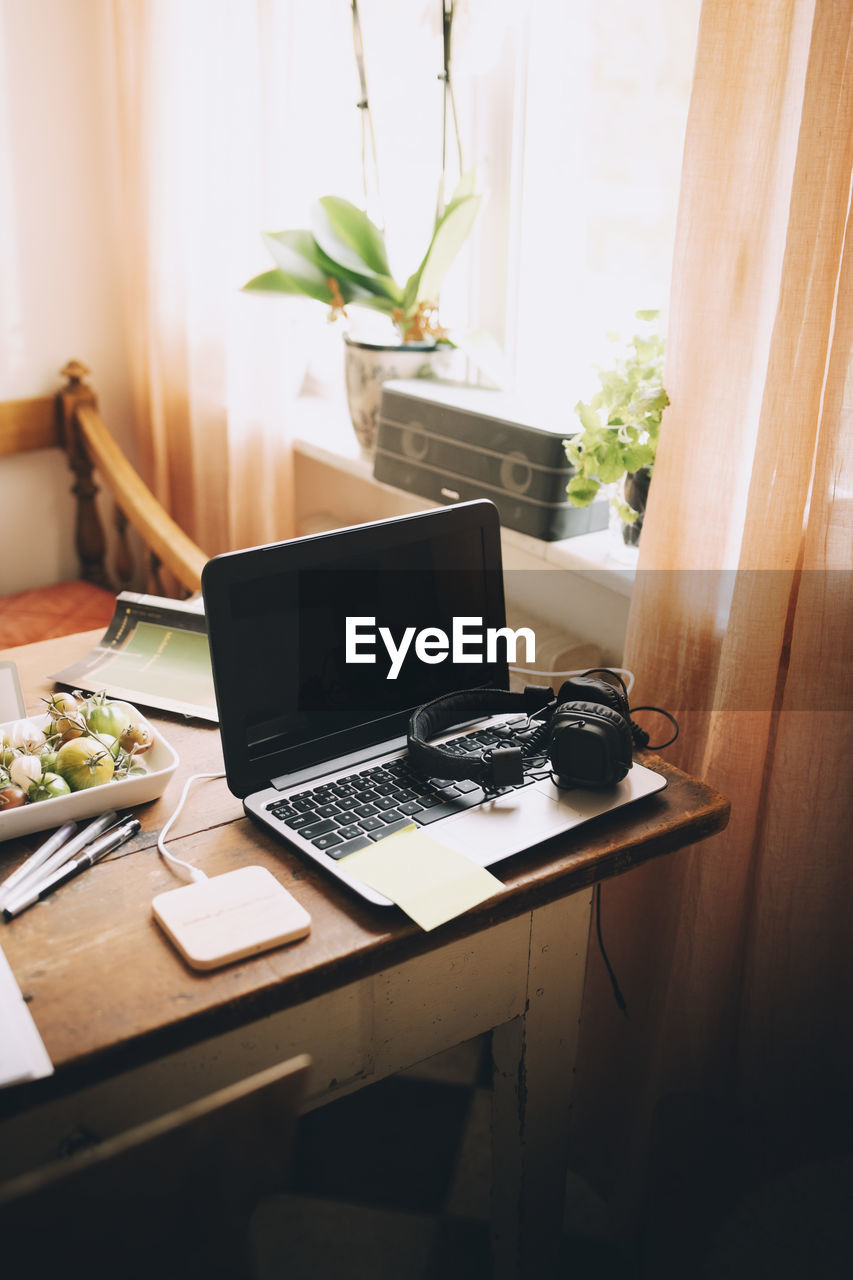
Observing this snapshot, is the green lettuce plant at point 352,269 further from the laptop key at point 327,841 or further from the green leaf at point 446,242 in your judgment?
the laptop key at point 327,841

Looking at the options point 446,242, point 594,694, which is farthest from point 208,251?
point 594,694

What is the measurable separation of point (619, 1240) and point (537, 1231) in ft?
1.15

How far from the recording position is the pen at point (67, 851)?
0.82m

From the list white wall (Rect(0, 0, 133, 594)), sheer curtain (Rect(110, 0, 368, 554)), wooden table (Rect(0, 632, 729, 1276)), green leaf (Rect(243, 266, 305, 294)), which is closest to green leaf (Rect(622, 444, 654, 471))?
wooden table (Rect(0, 632, 729, 1276))

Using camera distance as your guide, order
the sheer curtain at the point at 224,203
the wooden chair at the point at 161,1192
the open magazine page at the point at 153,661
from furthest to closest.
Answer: the sheer curtain at the point at 224,203 < the open magazine page at the point at 153,661 < the wooden chair at the point at 161,1192

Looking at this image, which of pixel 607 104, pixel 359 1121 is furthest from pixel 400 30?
pixel 359 1121

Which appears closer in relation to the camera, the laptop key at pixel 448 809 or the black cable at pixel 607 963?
the laptop key at pixel 448 809

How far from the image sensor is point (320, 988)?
0.74 m

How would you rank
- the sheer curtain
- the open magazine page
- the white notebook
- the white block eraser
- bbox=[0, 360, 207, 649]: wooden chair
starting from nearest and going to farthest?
the white notebook
the white block eraser
the open magazine page
the sheer curtain
bbox=[0, 360, 207, 649]: wooden chair

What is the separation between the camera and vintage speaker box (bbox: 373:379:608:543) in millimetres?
1354

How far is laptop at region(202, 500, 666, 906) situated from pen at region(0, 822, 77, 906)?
0.14 metres

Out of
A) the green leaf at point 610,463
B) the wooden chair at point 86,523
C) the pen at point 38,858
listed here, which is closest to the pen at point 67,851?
the pen at point 38,858

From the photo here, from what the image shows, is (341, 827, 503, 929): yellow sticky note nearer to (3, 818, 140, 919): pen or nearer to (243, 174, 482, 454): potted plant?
(3, 818, 140, 919): pen

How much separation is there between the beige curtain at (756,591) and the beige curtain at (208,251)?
994mm
